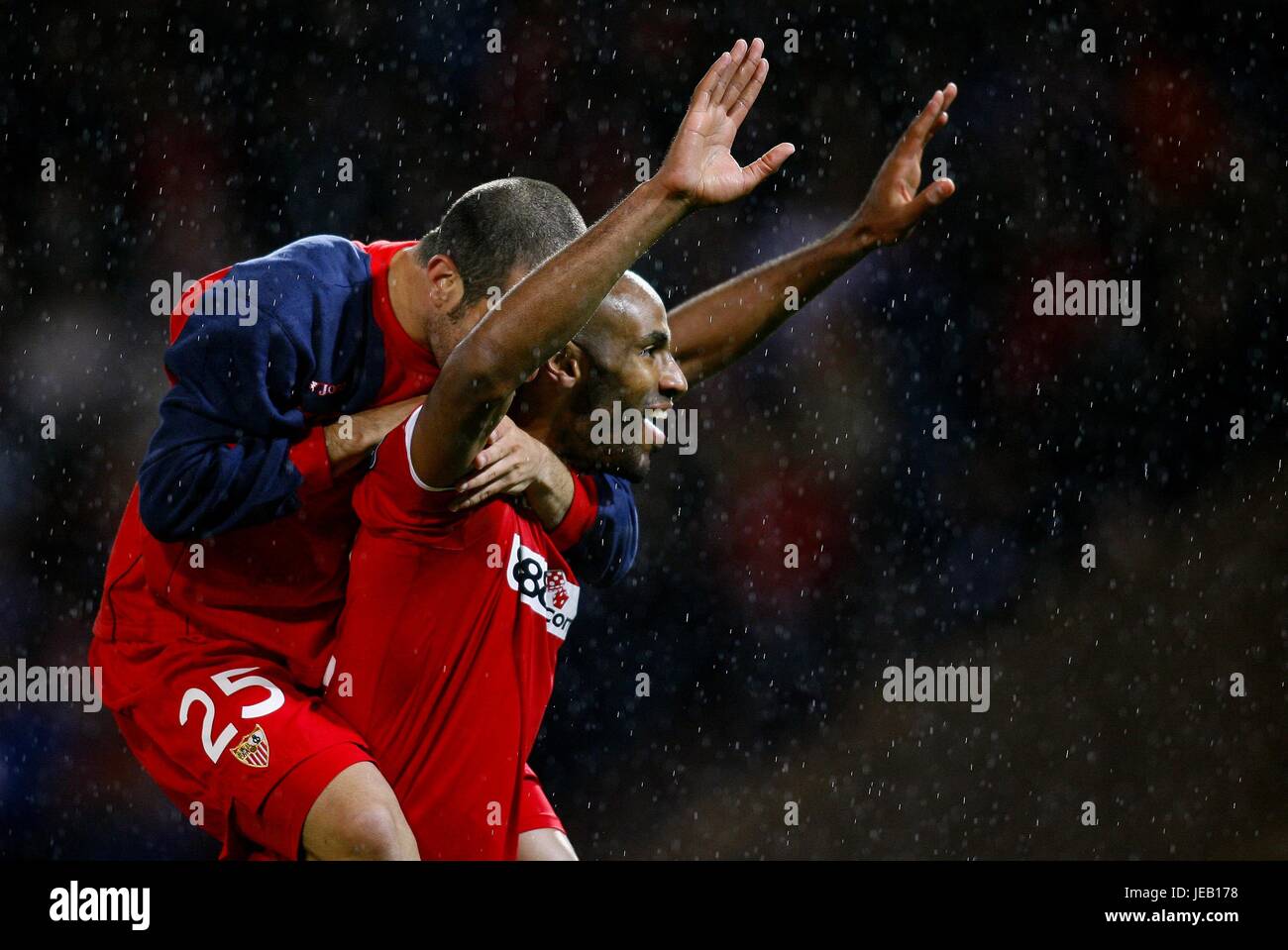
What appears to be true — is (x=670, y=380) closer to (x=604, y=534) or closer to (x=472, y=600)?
(x=604, y=534)

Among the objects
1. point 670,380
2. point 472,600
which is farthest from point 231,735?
point 670,380

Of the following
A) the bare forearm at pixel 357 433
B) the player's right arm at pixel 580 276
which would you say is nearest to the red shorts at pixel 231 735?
the bare forearm at pixel 357 433

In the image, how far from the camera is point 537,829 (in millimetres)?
2848

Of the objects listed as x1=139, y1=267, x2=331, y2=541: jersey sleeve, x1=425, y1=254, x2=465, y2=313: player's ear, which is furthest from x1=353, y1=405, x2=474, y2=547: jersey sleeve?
x1=425, y1=254, x2=465, y2=313: player's ear

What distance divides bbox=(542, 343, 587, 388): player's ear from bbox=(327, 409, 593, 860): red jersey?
22 centimetres

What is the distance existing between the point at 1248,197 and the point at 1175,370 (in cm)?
62

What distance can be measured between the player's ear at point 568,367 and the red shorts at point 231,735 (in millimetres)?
716

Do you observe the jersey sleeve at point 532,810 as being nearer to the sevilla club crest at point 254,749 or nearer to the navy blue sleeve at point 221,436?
the sevilla club crest at point 254,749

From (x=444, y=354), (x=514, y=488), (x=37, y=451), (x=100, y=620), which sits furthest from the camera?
(x=37, y=451)

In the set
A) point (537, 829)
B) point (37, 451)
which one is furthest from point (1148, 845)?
point (37, 451)

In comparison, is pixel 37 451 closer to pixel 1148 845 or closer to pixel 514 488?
pixel 514 488

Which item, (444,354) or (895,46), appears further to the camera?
(895,46)

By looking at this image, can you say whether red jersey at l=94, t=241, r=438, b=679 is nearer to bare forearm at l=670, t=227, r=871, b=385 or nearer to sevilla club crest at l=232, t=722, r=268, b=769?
sevilla club crest at l=232, t=722, r=268, b=769

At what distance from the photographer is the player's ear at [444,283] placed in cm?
258
